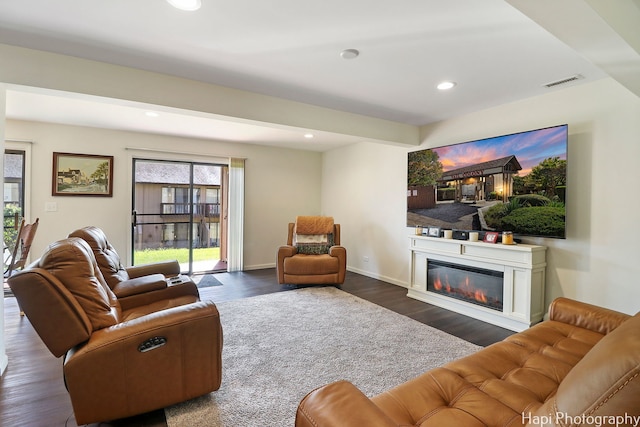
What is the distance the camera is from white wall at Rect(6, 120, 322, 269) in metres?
4.24

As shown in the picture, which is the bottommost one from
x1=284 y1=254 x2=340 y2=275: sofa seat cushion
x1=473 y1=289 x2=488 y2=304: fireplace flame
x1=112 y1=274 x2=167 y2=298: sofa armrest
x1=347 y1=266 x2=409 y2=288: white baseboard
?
x1=347 y1=266 x2=409 y2=288: white baseboard

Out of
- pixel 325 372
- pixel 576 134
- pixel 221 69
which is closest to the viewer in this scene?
pixel 325 372

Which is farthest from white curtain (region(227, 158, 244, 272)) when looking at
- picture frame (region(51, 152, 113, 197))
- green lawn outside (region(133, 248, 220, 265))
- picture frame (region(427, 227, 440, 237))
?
picture frame (region(427, 227, 440, 237))

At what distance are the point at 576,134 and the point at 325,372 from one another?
10.3 ft

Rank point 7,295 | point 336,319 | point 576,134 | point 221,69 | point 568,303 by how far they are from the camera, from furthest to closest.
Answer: point 7,295, point 336,319, point 576,134, point 221,69, point 568,303

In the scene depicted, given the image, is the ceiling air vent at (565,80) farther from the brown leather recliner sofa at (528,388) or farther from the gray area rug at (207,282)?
the gray area rug at (207,282)

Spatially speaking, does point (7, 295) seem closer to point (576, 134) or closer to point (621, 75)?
point (621, 75)

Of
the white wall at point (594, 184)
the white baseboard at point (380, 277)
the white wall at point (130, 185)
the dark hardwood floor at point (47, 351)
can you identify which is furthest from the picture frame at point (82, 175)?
the white wall at point (594, 184)

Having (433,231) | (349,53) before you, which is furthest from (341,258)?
(349,53)

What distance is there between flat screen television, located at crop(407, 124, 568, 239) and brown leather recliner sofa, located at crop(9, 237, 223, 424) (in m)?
3.02

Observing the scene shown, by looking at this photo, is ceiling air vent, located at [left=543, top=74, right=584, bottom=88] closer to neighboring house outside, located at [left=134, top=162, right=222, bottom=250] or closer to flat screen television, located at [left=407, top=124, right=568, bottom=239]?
flat screen television, located at [left=407, top=124, right=568, bottom=239]

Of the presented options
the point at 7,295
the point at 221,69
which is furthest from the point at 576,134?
the point at 7,295

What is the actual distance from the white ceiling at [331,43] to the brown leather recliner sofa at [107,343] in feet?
4.76

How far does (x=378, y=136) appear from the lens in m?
3.96
